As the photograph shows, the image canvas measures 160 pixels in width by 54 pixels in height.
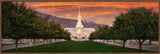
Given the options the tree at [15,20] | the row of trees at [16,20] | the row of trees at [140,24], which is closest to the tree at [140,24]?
the row of trees at [140,24]

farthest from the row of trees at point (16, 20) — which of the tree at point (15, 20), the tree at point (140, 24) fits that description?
the tree at point (140, 24)

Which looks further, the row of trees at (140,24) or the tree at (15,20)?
the row of trees at (140,24)

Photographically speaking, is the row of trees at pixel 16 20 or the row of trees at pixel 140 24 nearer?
the row of trees at pixel 16 20

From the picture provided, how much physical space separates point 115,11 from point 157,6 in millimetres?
8589

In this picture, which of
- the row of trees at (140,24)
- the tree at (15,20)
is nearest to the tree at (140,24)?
the row of trees at (140,24)

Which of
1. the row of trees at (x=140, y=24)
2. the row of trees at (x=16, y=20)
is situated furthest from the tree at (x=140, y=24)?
the row of trees at (x=16, y=20)

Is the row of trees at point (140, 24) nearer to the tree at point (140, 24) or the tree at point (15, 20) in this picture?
the tree at point (140, 24)

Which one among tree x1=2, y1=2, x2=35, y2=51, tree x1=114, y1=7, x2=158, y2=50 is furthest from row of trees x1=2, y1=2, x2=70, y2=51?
tree x1=114, y1=7, x2=158, y2=50

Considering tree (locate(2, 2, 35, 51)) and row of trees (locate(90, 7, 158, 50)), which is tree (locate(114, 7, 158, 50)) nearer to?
row of trees (locate(90, 7, 158, 50))

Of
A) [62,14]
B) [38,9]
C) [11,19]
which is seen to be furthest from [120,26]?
[11,19]

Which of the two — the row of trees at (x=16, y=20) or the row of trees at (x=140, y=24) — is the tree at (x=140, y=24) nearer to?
the row of trees at (x=140, y=24)

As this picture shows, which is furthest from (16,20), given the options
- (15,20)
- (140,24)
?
(140,24)

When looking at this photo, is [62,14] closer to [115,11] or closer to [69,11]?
[69,11]

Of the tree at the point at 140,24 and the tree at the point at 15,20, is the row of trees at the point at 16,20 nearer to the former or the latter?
the tree at the point at 15,20
